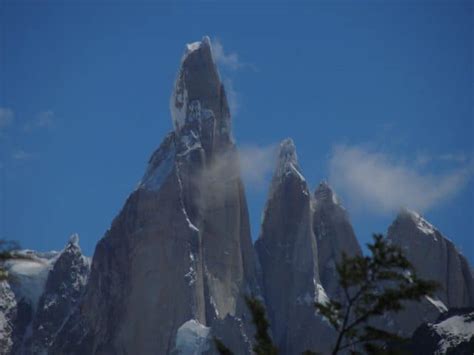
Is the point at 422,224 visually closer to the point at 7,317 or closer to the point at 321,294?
the point at 321,294

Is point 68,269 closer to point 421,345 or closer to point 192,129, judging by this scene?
point 192,129

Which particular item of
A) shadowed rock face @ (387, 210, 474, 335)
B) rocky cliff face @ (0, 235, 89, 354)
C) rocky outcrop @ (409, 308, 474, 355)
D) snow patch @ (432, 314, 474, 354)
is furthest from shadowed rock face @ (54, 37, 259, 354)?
shadowed rock face @ (387, 210, 474, 335)

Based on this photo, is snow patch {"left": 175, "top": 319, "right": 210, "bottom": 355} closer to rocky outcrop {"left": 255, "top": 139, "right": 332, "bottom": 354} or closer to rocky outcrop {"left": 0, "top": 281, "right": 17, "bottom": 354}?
rocky outcrop {"left": 255, "top": 139, "right": 332, "bottom": 354}

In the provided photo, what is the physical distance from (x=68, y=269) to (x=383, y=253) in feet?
316

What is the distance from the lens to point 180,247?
9406 cm

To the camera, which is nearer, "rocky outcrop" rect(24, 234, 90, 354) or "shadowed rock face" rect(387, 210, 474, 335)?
"shadowed rock face" rect(387, 210, 474, 335)

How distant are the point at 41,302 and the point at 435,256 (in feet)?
132

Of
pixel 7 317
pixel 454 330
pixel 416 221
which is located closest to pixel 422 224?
pixel 416 221

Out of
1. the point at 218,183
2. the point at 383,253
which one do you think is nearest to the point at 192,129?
the point at 218,183

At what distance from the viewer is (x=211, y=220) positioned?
3856 inches

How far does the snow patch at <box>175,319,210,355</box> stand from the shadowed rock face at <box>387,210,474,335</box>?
24.1 meters

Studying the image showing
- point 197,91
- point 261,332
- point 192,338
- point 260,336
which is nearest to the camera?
point 260,336

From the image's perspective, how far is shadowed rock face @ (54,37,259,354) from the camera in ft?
304

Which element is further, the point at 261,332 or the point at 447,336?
the point at 447,336
